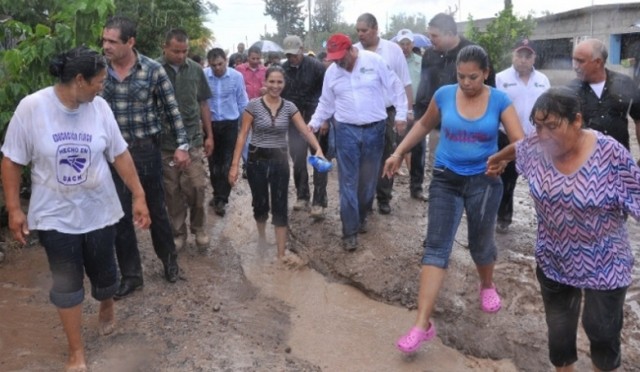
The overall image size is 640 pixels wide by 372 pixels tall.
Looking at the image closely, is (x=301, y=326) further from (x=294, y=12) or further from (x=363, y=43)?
(x=294, y=12)

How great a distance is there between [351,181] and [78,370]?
295 centimetres

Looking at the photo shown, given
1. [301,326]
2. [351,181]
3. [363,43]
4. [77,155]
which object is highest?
[363,43]

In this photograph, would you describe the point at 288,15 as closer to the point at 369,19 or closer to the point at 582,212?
the point at 369,19

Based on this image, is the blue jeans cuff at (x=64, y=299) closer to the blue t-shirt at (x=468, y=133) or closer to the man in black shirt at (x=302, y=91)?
the blue t-shirt at (x=468, y=133)

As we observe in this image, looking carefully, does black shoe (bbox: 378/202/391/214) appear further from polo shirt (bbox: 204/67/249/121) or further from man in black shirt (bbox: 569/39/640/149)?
man in black shirt (bbox: 569/39/640/149)

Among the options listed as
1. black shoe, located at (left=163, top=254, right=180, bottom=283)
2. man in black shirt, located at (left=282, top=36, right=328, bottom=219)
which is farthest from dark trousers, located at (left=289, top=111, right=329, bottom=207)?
black shoe, located at (left=163, top=254, right=180, bottom=283)

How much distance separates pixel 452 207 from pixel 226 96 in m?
4.01

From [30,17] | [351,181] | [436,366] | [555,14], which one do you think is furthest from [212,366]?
[555,14]

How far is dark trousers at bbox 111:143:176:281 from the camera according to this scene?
4.57 m

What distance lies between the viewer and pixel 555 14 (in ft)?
67.0

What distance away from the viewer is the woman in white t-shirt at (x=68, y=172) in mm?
3373

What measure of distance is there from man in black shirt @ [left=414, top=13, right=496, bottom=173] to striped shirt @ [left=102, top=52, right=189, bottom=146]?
2952 mm

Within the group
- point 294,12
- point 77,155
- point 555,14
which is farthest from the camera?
point 294,12

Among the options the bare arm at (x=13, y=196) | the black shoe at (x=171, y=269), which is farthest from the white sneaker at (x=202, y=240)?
the bare arm at (x=13, y=196)
